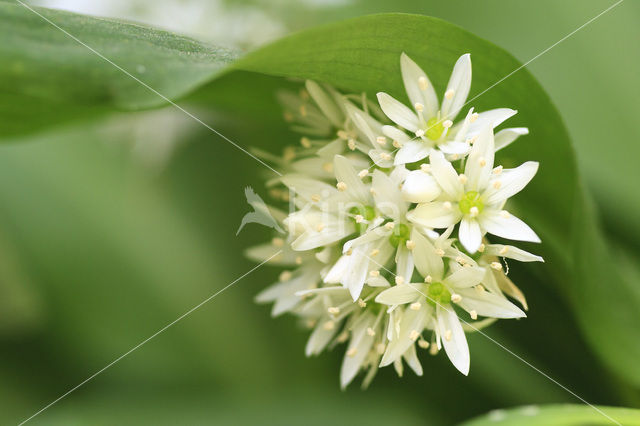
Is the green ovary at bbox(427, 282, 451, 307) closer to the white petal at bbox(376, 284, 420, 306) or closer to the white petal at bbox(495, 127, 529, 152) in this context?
the white petal at bbox(376, 284, 420, 306)

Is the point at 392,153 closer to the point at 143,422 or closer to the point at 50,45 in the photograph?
the point at 50,45

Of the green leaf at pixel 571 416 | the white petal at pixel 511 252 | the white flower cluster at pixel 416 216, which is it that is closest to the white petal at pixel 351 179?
the white flower cluster at pixel 416 216

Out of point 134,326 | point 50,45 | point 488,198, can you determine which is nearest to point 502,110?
point 488,198

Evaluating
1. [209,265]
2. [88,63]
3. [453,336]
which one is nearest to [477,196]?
[453,336]

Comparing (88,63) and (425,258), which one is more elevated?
(88,63)

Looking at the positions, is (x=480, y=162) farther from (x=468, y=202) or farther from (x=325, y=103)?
(x=325, y=103)

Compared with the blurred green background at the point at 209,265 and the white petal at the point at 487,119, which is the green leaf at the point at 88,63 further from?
the blurred green background at the point at 209,265
